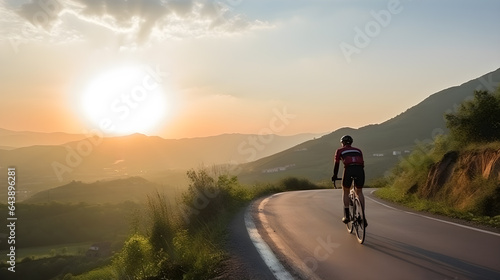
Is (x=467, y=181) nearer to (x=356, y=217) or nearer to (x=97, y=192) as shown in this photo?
(x=356, y=217)

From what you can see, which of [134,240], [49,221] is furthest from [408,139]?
[134,240]

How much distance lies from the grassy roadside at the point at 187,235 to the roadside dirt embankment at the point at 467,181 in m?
7.27

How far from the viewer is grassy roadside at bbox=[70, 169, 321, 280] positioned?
7.32 meters

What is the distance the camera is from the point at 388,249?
7297 millimetres

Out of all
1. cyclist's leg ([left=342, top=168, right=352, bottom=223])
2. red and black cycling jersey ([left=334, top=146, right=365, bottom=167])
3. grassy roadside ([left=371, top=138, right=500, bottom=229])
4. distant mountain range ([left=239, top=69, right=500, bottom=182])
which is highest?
distant mountain range ([left=239, top=69, right=500, bottom=182])

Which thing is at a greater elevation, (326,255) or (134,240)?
(134,240)

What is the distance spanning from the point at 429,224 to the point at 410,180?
8359mm

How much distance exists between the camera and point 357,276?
5.56m

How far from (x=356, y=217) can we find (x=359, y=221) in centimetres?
29

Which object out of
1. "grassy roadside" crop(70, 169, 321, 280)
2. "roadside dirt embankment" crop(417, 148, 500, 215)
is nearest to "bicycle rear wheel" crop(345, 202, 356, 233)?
"grassy roadside" crop(70, 169, 321, 280)

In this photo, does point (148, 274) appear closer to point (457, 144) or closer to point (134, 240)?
point (134, 240)

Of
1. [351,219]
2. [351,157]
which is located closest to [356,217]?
[351,219]

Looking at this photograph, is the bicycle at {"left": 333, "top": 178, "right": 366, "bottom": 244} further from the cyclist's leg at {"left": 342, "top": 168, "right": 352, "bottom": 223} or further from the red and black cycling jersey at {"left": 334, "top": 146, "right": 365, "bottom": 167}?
the red and black cycling jersey at {"left": 334, "top": 146, "right": 365, "bottom": 167}

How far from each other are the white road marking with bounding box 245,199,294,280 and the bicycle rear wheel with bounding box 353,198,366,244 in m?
1.89
